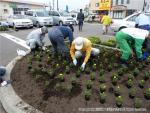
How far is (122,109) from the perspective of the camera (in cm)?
377

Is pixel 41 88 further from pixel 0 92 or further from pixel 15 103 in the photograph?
pixel 0 92

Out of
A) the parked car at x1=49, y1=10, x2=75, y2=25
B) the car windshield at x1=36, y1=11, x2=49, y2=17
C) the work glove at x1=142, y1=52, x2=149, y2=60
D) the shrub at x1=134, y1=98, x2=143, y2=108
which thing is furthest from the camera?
the car windshield at x1=36, y1=11, x2=49, y2=17

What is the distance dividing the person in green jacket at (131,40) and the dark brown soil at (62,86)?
0.23 m

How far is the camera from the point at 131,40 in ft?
17.7

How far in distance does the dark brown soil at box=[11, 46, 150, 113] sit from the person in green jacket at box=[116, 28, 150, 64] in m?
0.23

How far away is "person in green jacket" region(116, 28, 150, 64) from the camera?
5.02m

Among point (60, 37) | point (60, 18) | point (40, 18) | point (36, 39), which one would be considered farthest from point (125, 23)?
point (40, 18)

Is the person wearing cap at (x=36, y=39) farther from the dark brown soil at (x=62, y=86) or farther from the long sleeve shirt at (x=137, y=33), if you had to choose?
the long sleeve shirt at (x=137, y=33)

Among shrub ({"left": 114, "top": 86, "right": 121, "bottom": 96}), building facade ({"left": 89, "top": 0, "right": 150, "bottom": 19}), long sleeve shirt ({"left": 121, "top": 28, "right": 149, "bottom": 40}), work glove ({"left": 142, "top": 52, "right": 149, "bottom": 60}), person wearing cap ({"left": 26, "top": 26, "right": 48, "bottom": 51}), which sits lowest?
shrub ({"left": 114, "top": 86, "right": 121, "bottom": 96})

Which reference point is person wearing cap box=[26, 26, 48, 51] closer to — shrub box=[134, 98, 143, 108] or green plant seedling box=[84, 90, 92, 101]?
green plant seedling box=[84, 90, 92, 101]

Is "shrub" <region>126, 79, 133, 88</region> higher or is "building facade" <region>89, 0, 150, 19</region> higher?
"building facade" <region>89, 0, 150, 19</region>

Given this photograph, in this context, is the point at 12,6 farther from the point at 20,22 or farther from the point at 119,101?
the point at 119,101

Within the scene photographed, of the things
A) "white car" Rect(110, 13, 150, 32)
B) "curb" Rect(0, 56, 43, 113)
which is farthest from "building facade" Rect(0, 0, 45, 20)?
"curb" Rect(0, 56, 43, 113)

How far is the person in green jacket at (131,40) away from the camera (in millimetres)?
5023
